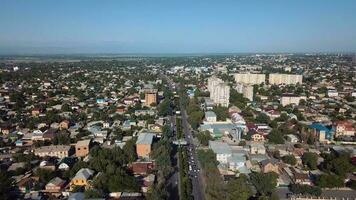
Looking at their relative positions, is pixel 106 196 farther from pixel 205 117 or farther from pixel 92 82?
pixel 92 82

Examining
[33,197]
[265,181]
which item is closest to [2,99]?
[33,197]

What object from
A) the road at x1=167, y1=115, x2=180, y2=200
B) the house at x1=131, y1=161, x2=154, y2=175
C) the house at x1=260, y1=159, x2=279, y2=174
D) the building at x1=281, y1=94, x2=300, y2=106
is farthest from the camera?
the building at x1=281, y1=94, x2=300, y2=106

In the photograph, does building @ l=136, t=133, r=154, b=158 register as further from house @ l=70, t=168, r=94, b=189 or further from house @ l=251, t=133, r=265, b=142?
house @ l=251, t=133, r=265, b=142

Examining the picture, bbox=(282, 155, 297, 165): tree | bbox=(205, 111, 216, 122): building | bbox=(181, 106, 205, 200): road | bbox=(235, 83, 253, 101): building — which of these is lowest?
bbox=(181, 106, 205, 200): road

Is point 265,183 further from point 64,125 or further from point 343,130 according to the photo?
point 64,125

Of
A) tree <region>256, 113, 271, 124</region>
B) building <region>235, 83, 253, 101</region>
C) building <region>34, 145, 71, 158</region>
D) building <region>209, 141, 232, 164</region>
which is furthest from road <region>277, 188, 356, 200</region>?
building <region>235, 83, 253, 101</region>

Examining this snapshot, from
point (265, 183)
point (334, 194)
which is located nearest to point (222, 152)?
point (265, 183)
